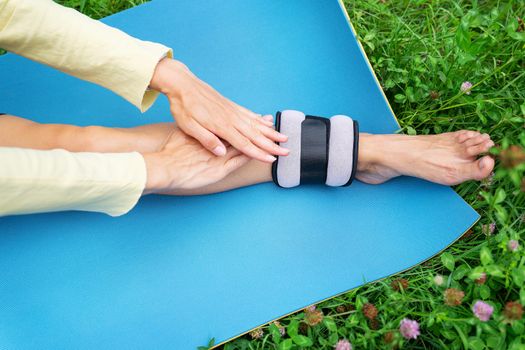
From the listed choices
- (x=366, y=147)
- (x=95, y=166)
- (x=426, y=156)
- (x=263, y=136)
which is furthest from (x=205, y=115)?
(x=426, y=156)

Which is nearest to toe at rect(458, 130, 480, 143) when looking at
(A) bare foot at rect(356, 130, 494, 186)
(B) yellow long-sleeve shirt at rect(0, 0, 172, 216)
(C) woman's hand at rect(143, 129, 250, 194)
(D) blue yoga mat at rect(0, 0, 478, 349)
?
(A) bare foot at rect(356, 130, 494, 186)

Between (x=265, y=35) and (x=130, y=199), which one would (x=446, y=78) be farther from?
(x=130, y=199)

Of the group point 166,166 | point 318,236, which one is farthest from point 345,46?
point 166,166

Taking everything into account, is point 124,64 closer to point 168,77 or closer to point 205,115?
point 168,77

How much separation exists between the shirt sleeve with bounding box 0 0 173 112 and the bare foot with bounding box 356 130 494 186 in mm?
596

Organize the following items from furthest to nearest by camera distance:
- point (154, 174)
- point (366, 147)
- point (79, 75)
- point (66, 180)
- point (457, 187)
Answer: point (457, 187), point (366, 147), point (79, 75), point (154, 174), point (66, 180)

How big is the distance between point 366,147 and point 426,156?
6.1 inches

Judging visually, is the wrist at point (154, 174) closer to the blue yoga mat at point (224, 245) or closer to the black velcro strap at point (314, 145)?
the blue yoga mat at point (224, 245)

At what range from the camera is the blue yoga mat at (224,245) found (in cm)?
122

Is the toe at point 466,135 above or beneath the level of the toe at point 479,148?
above

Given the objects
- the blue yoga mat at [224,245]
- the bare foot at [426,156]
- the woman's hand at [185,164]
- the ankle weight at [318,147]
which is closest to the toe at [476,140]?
the bare foot at [426,156]

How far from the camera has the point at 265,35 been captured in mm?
1511

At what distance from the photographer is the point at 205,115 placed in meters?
1.13

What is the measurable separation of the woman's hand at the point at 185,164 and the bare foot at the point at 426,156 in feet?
1.15
